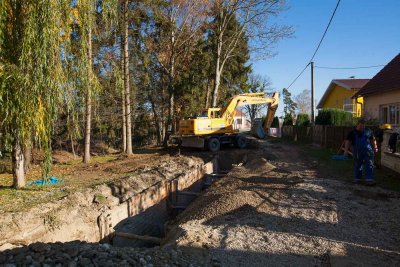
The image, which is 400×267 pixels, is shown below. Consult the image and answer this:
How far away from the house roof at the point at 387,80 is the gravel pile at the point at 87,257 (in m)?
16.1

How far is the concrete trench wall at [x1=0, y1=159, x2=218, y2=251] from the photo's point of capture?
7.14 metres

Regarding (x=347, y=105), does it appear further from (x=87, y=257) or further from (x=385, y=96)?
(x=87, y=257)

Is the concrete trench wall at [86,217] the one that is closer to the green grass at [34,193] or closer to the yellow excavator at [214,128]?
the green grass at [34,193]

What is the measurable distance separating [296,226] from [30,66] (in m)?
6.00

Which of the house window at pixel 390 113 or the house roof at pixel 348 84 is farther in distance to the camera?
the house roof at pixel 348 84

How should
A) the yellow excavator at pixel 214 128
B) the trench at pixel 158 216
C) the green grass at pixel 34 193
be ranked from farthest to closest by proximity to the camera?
the yellow excavator at pixel 214 128 → the trench at pixel 158 216 → the green grass at pixel 34 193

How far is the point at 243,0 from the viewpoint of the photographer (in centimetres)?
2434

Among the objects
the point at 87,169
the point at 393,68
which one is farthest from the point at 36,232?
the point at 393,68

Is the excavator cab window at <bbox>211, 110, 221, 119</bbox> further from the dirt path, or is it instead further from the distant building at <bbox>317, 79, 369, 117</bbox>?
the distant building at <bbox>317, 79, 369, 117</bbox>

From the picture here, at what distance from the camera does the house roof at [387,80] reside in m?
18.3

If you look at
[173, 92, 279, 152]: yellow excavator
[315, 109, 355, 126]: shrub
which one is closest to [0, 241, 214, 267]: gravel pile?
[173, 92, 279, 152]: yellow excavator

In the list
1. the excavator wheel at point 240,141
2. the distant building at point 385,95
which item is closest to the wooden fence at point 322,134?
the distant building at point 385,95

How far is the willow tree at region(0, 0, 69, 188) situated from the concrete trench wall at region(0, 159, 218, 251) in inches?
68.3

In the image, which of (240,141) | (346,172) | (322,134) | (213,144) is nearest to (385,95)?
(322,134)
